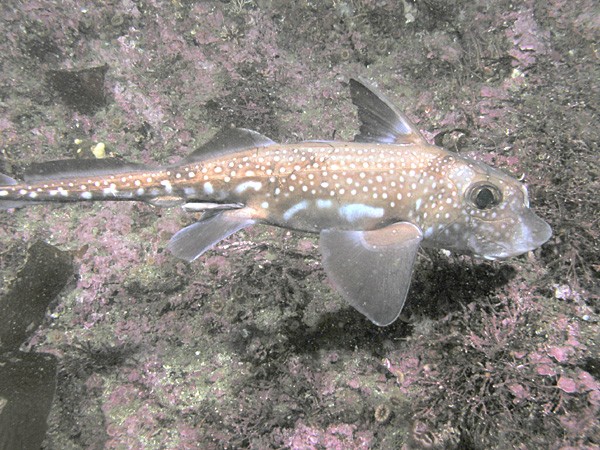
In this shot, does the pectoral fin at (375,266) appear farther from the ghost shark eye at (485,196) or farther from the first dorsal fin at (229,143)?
the first dorsal fin at (229,143)

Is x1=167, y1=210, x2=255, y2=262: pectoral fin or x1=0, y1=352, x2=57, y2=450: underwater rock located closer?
x1=167, y1=210, x2=255, y2=262: pectoral fin

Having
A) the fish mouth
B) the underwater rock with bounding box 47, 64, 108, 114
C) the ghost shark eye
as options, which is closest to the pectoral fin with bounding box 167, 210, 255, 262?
the ghost shark eye

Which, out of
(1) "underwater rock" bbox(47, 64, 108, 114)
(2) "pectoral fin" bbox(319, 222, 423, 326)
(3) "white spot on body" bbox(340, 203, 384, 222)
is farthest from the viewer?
(1) "underwater rock" bbox(47, 64, 108, 114)

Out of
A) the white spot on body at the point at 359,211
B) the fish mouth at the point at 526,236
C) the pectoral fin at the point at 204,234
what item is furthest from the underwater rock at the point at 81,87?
the fish mouth at the point at 526,236

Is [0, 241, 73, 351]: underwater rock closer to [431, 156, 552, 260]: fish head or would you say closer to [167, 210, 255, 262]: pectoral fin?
[167, 210, 255, 262]: pectoral fin

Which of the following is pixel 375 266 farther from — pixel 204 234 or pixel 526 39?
pixel 526 39

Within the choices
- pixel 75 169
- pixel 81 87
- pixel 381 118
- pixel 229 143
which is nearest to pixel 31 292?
pixel 75 169

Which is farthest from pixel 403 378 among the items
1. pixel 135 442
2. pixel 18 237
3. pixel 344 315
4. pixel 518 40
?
pixel 18 237
